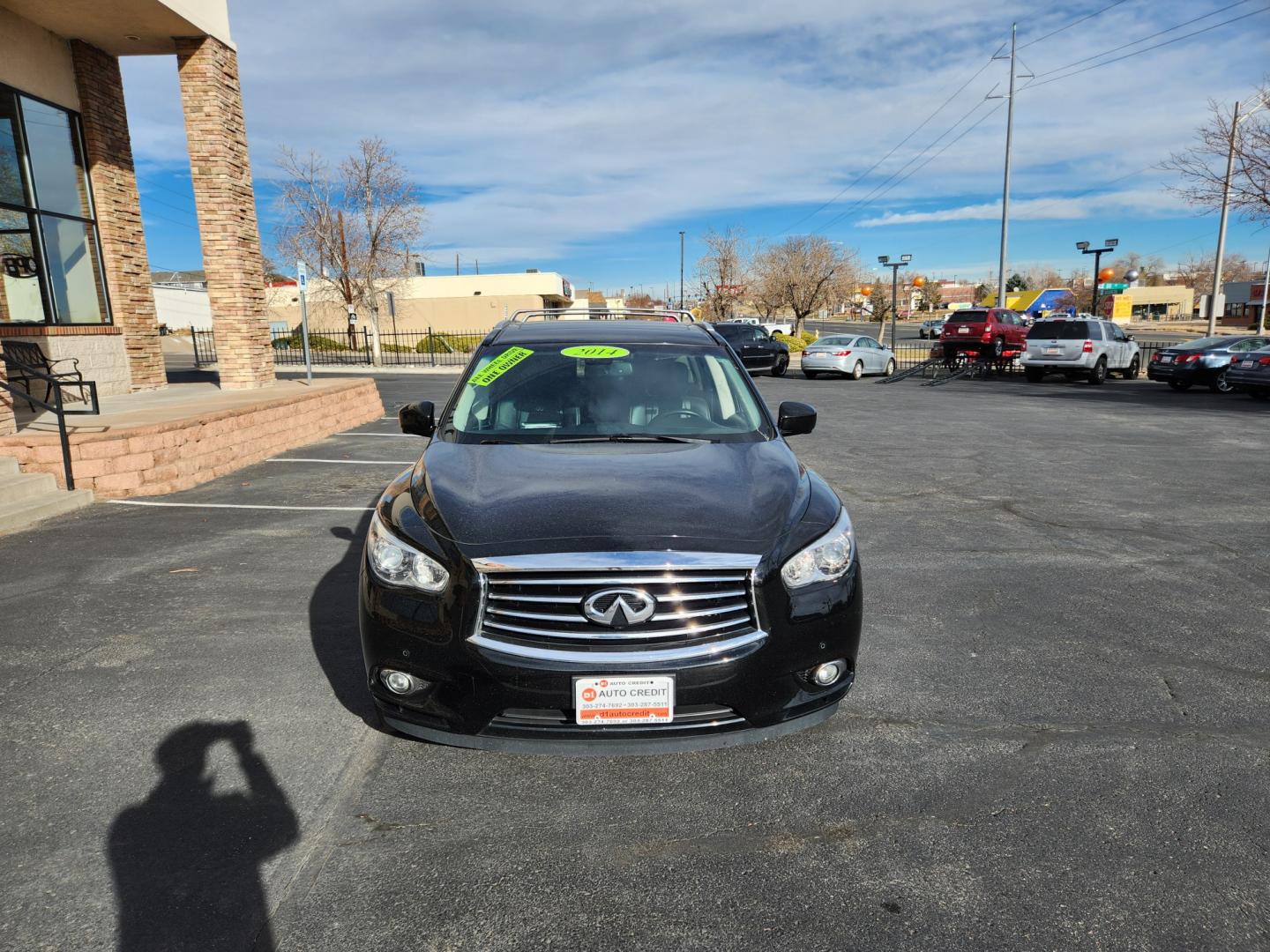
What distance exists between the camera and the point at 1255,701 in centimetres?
373

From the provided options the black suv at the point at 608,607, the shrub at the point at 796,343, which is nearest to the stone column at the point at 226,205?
the black suv at the point at 608,607

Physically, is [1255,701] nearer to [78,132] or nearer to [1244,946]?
[1244,946]

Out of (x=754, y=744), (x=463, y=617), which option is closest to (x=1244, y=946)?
(x=754, y=744)

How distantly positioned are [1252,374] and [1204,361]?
2472 millimetres

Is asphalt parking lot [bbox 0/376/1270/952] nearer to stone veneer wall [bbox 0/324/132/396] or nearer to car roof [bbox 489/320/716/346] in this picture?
car roof [bbox 489/320/716/346]

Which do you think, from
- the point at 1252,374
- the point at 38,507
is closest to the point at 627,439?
the point at 38,507

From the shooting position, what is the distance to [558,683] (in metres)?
2.68

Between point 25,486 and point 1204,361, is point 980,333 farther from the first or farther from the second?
point 25,486

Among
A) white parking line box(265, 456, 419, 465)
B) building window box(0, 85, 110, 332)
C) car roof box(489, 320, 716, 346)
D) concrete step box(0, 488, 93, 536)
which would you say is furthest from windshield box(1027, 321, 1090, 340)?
concrete step box(0, 488, 93, 536)

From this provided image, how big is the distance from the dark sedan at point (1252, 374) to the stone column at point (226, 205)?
829 inches

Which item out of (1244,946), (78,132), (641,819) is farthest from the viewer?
(78,132)

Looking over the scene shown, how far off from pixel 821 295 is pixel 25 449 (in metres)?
56.7

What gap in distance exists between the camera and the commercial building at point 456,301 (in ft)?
199

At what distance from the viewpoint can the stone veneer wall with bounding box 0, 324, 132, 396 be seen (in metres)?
12.2
